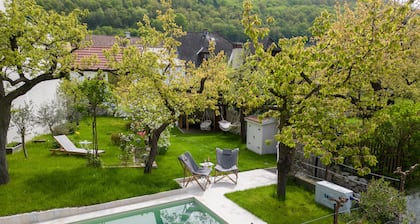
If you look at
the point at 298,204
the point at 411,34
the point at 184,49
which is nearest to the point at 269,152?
the point at 298,204

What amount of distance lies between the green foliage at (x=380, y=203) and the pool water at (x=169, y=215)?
3275mm

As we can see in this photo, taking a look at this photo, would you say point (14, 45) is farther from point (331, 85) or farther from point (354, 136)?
point (354, 136)

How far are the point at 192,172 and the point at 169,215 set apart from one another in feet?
5.22

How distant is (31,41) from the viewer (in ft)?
26.8

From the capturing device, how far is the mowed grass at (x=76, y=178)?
827cm

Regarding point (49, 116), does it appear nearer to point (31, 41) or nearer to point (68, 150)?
point (68, 150)

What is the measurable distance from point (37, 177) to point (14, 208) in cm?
177

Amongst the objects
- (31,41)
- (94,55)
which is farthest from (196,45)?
(31,41)

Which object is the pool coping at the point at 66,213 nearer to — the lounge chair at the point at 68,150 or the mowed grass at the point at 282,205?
the mowed grass at the point at 282,205

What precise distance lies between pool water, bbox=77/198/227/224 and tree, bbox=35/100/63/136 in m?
8.52

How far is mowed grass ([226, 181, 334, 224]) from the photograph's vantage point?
25.6 feet

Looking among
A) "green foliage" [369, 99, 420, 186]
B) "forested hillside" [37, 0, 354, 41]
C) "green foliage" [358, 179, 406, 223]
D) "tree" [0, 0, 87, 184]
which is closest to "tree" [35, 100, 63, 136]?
"tree" [0, 0, 87, 184]

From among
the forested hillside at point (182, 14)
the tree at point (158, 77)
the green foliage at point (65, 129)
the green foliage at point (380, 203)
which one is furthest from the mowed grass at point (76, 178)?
the forested hillside at point (182, 14)

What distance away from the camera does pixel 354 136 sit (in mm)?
7012
